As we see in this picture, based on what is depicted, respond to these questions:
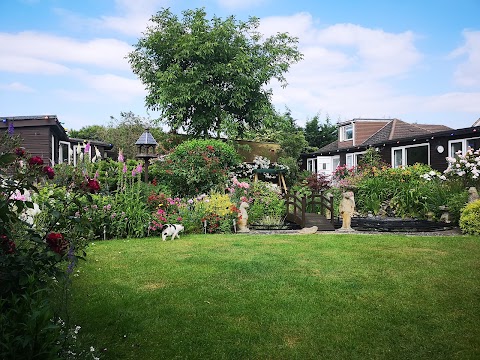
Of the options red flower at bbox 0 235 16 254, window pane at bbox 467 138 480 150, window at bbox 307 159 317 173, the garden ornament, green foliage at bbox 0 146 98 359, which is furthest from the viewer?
window at bbox 307 159 317 173

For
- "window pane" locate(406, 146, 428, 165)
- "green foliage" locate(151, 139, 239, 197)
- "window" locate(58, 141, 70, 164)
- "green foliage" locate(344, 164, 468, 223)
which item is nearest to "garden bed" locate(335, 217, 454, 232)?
"green foliage" locate(344, 164, 468, 223)

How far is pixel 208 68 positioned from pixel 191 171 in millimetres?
10021

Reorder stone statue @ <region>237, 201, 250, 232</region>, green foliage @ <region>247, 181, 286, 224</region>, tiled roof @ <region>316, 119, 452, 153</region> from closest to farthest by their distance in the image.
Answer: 1. stone statue @ <region>237, 201, 250, 232</region>
2. green foliage @ <region>247, 181, 286, 224</region>
3. tiled roof @ <region>316, 119, 452, 153</region>

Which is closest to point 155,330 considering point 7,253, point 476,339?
point 7,253

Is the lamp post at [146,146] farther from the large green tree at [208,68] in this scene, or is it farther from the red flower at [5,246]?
the red flower at [5,246]

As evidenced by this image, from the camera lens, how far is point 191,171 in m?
11.8

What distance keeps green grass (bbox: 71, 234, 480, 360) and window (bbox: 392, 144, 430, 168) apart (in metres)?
14.0

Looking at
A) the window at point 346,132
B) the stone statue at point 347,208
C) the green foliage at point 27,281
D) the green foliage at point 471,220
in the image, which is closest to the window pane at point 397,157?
the window at point 346,132

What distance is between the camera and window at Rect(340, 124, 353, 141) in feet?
88.4

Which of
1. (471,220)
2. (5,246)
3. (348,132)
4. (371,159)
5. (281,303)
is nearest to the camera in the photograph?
(5,246)

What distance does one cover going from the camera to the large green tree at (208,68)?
63.4 ft

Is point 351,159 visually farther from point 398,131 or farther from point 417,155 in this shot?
point 417,155

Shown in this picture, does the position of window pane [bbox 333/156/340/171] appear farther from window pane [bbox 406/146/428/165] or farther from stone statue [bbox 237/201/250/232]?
stone statue [bbox 237/201/250/232]

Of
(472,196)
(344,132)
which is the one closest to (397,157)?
(344,132)
